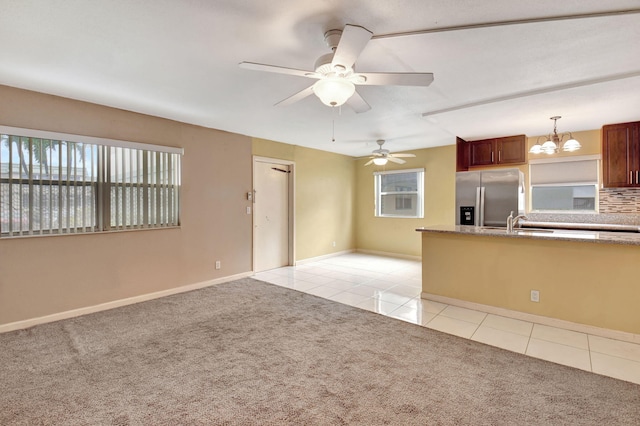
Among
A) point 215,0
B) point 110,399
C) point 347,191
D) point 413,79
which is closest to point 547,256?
point 413,79

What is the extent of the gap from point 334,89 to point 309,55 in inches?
23.0

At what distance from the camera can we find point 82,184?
11.2 feet

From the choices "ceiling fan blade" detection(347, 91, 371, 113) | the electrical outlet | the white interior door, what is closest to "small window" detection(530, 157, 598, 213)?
the electrical outlet

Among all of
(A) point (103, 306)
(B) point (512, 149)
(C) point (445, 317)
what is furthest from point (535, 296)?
(A) point (103, 306)

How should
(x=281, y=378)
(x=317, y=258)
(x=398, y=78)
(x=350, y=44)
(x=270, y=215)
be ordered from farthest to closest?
(x=317, y=258) → (x=270, y=215) → (x=281, y=378) → (x=398, y=78) → (x=350, y=44)

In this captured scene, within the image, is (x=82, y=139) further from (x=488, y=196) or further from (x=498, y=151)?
(x=498, y=151)

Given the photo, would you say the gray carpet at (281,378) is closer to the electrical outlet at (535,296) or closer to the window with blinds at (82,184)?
the electrical outlet at (535,296)

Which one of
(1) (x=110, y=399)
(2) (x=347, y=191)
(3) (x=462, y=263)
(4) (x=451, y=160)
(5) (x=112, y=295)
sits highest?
(4) (x=451, y=160)

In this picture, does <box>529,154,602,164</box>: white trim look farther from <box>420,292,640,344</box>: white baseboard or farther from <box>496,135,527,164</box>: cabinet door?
<box>420,292,640,344</box>: white baseboard

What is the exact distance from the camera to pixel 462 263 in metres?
3.69

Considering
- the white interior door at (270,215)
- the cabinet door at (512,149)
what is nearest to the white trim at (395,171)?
the cabinet door at (512,149)

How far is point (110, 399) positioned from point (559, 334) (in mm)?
3852

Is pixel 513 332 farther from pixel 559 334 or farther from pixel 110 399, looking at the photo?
pixel 110 399


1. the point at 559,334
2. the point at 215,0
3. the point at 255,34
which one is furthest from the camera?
the point at 559,334
